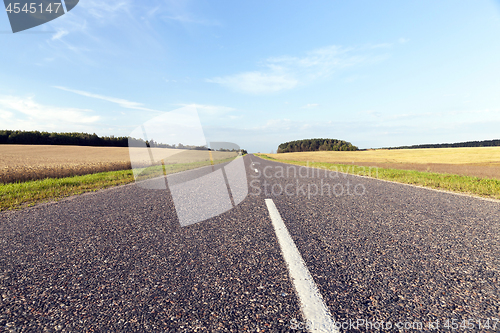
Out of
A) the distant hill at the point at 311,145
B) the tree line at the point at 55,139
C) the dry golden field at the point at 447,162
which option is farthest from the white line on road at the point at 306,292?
the distant hill at the point at 311,145

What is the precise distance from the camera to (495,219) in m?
4.08

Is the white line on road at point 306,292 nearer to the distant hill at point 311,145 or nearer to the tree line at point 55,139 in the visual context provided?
the tree line at point 55,139

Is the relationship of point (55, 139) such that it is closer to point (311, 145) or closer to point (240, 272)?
point (240, 272)

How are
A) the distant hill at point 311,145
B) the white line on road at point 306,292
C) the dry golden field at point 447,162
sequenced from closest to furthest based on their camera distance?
the white line on road at point 306,292, the dry golden field at point 447,162, the distant hill at point 311,145

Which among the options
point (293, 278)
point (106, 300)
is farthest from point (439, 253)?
point (106, 300)

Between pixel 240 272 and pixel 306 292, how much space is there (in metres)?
0.65

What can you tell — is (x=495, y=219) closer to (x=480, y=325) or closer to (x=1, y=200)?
(x=480, y=325)

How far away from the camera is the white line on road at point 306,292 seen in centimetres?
155

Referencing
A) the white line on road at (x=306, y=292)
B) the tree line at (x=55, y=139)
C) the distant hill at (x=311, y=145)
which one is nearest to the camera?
the white line on road at (x=306, y=292)

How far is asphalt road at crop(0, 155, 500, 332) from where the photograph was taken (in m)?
1.63

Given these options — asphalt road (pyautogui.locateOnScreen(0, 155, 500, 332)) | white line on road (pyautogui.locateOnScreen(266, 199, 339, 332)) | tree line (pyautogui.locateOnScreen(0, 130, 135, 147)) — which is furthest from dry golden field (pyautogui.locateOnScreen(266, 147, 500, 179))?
tree line (pyautogui.locateOnScreen(0, 130, 135, 147))

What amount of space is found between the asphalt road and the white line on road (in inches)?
2.4

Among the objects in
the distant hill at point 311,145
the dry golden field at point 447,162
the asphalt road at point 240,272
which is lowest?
the dry golden field at point 447,162

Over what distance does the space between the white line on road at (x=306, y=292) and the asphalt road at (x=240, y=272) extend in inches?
2.4
